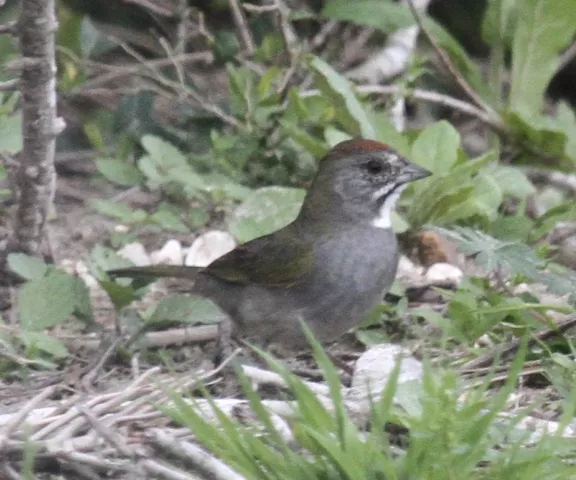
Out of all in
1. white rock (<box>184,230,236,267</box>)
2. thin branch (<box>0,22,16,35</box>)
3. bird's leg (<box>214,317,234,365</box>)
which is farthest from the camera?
white rock (<box>184,230,236,267</box>)

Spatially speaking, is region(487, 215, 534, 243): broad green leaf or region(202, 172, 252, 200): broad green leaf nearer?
region(487, 215, 534, 243): broad green leaf

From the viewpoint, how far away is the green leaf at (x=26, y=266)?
4.14 m

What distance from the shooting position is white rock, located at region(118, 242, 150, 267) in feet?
16.1

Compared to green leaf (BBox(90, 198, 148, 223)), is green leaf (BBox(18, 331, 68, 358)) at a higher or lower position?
lower

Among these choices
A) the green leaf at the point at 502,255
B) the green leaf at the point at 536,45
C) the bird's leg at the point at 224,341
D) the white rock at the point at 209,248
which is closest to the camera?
the green leaf at the point at 502,255

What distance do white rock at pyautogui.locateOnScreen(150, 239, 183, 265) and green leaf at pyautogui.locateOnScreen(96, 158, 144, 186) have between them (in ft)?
1.35

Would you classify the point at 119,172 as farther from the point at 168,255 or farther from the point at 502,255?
the point at 502,255

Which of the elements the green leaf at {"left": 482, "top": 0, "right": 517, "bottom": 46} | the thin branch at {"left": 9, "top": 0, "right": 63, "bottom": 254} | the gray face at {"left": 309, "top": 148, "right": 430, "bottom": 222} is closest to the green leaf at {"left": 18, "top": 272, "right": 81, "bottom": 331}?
the thin branch at {"left": 9, "top": 0, "right": 63, "bottom": 254}

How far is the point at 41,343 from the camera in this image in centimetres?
385

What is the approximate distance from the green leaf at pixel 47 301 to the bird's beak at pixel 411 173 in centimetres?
128

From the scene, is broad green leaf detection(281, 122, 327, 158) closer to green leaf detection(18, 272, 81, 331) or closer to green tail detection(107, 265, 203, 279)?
green tail detection(107, 265, 203, 279)

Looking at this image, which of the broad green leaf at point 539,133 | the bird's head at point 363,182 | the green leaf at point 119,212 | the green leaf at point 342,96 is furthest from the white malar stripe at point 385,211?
the broad green leaf at point 539,133

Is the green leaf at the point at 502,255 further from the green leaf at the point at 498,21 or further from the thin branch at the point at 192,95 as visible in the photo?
the green leaf at the point at 498,21

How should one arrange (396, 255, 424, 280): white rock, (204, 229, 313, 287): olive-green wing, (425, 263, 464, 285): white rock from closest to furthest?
(204, 229, 313, 287): olive-green wing, (425, 263, 464, 285): white rock, (396, 255, 424, 280): white rock
